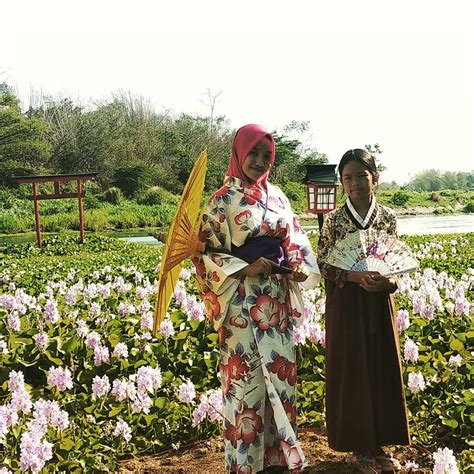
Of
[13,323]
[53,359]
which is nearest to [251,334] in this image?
[53,359]

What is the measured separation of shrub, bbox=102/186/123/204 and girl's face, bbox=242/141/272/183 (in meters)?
27.1

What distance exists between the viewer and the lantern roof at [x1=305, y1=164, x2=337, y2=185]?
5.43 m

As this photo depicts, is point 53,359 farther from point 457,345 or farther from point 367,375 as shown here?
point 457,345

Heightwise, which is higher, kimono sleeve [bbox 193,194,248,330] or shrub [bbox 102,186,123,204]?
shrub [bbox 102,186,123,204]

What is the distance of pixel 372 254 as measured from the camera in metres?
2.91

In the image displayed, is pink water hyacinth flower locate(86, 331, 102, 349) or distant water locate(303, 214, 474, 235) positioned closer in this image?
pink water hyacinth flower locate(86, 331, 102, 349)

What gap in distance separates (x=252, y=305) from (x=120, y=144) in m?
32.8

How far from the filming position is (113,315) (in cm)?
536

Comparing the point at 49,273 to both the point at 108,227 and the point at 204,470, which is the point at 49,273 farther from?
the point at 108,227

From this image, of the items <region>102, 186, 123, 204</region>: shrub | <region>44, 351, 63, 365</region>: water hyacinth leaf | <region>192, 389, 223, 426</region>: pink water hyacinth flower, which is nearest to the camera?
<region>192, 389, 223, 426</region>: pink water hyacinth flower

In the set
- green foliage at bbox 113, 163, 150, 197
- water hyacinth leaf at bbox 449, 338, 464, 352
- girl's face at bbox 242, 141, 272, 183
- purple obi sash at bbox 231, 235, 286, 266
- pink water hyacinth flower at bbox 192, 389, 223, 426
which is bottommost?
pink water hyacinth flower at bbox 192, 389, 223, 426

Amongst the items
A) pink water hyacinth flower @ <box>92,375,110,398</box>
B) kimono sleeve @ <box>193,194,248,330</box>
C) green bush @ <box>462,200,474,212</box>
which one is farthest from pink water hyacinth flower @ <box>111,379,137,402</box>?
green bush @ <box>462,200,474,212</box>

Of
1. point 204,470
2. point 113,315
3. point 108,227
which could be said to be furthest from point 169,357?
point 108,227

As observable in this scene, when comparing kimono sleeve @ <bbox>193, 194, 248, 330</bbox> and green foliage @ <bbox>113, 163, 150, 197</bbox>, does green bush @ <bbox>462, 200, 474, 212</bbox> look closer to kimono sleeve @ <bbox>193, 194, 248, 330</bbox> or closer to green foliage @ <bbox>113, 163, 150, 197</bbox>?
green foliage @ <bbox>113, 163, 150, 197</bbox>
